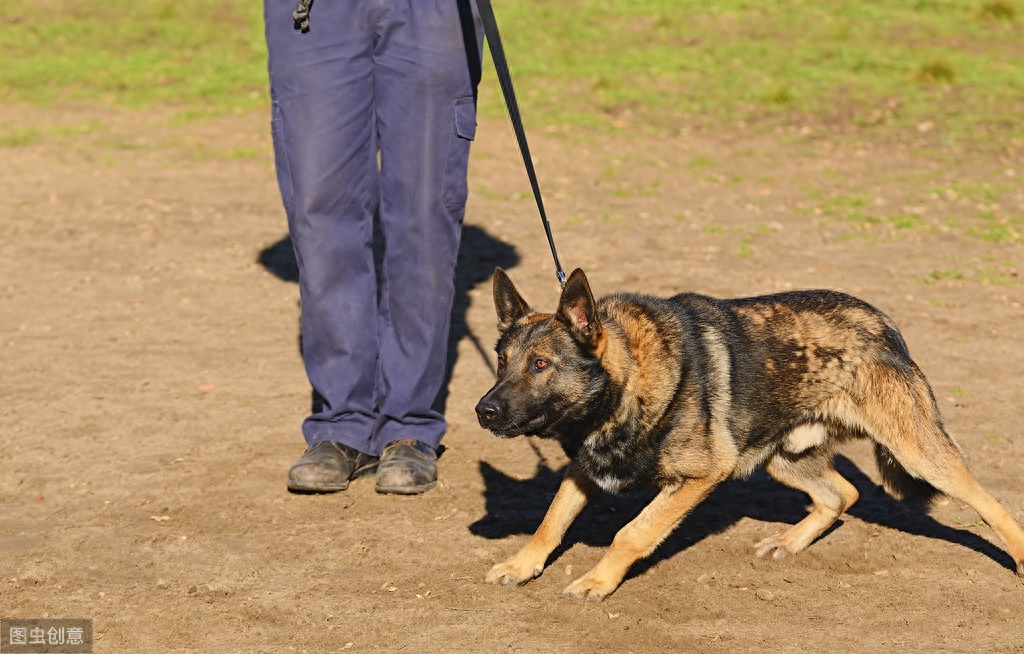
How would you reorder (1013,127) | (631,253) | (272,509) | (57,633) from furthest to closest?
(1013,127) < (631,253) < (272,509) < (57,633)

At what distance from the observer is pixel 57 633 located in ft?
12.8

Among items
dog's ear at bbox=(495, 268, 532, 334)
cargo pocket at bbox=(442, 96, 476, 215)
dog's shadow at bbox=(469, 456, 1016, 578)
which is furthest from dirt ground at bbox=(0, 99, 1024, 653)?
cargo pocket at bbox=(442, 96, 476, 215)

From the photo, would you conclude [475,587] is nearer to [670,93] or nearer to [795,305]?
[795,305]

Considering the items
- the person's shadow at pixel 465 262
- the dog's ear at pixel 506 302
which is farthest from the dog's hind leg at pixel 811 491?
the person's shadow at pixel 465 262

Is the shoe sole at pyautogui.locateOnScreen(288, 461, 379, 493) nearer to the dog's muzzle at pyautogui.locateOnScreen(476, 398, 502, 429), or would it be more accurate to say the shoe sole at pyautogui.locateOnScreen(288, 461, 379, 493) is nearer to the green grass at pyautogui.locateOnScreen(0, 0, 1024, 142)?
the dog's muzzle at pyautogui.locateOnScreen(476, 398, 502, 429)

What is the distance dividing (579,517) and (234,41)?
42.9 feet

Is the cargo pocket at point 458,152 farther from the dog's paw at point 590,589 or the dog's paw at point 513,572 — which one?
the dog's paw at point 590,589

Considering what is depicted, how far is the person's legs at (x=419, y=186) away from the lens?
5.14 metres

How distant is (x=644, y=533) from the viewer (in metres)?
4.30

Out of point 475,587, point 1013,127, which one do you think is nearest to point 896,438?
point 475,587

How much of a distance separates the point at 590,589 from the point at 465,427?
6.31 ft

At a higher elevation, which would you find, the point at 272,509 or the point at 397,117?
the point at 397,117

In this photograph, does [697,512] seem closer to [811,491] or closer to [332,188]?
[811,491]

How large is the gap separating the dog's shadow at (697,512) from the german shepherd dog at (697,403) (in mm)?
297
